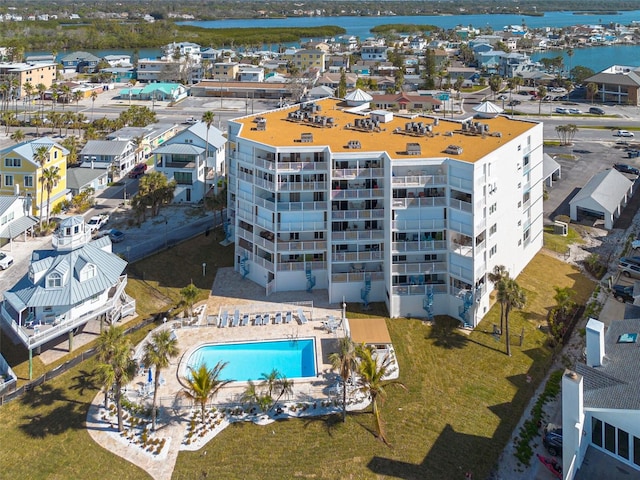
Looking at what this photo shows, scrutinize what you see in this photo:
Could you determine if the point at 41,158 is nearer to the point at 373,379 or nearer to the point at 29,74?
the point at 373,379

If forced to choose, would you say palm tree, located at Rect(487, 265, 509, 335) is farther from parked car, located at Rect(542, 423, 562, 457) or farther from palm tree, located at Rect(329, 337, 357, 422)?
palm tree, located at Rect(329, 337, 357, 422)

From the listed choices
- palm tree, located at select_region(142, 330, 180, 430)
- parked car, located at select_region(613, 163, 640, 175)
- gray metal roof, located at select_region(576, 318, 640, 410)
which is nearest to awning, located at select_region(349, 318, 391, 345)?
palm tree, located at select_region(142, 330, 180, 430)

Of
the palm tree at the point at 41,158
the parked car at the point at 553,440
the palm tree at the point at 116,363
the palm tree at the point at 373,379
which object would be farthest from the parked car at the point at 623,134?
the palm tree at the point at 116,363

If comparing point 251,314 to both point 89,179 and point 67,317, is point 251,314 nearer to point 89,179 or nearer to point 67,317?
point 67,317

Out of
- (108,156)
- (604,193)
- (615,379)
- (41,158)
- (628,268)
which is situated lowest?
(628,268)

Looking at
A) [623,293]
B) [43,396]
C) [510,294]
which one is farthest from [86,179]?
[623,293]

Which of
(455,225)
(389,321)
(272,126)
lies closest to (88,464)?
(389,321)

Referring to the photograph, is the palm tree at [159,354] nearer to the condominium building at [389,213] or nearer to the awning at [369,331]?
the awning at [369,331]
